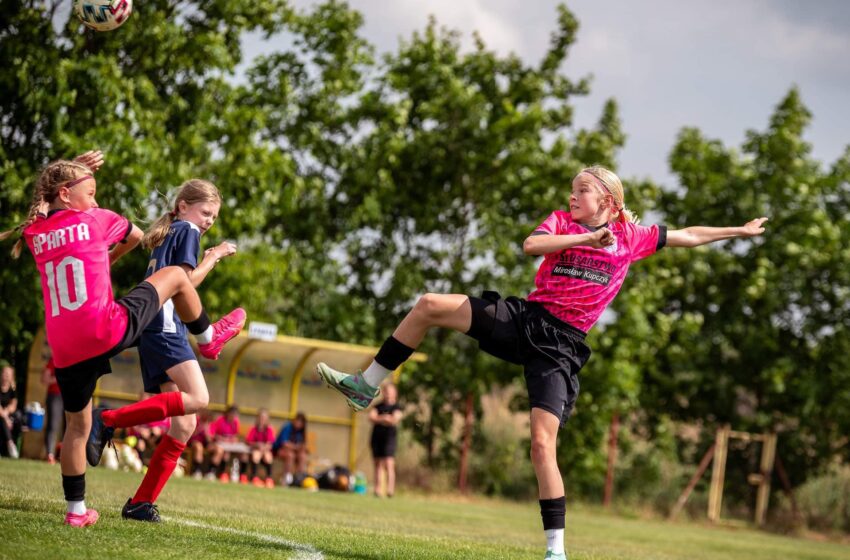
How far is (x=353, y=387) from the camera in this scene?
605 centimetres

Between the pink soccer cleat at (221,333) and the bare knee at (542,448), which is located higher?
the pink soccer cleat at (221,333)

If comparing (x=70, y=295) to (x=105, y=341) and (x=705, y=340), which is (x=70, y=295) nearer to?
(x=105, y=341)

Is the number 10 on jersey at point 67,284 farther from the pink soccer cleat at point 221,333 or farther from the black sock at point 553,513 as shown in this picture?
the black sock at point 553,513

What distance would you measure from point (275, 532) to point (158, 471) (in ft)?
2.91

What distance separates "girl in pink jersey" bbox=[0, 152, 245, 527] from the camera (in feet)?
17.6

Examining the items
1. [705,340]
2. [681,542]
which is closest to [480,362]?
[705,340]

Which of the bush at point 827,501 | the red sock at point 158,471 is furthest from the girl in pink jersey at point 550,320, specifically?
the bush at point 827,501

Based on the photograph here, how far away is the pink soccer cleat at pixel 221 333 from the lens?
6.34 meters

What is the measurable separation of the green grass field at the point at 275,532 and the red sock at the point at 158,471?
0.72 feet

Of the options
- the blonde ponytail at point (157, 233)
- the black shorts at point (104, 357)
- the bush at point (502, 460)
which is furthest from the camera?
the bush at point (502, 460)

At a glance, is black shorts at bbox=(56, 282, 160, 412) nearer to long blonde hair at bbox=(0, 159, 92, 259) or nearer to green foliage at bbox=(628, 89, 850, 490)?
long blonde hair at bbox=(0, 159, 92, 259)

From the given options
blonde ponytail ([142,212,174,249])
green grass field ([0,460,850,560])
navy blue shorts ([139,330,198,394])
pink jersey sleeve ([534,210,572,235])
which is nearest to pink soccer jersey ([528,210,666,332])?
pink jersey sleeve ([534,210,572,235])

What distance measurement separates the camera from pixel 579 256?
606 cm

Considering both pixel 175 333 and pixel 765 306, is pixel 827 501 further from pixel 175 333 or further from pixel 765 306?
pixel 175 333
